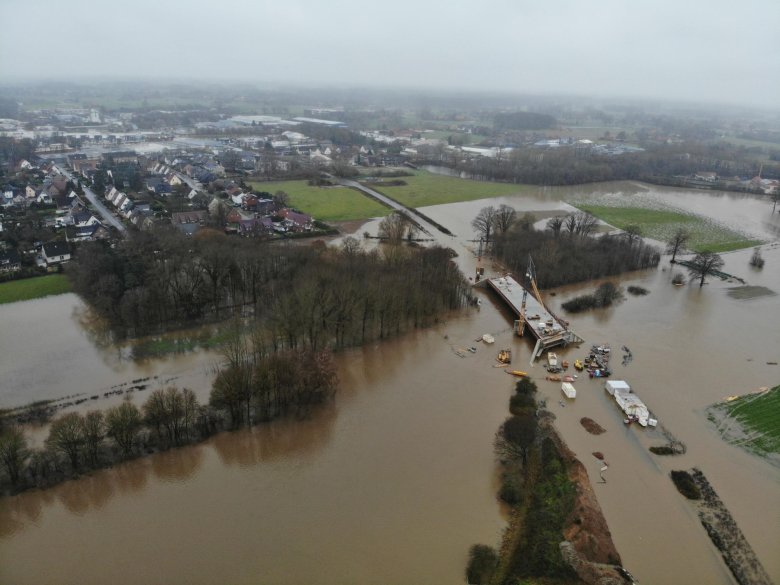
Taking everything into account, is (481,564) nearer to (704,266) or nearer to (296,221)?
(704,266)

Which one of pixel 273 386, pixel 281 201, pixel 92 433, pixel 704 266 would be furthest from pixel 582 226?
A: pixel 92 433

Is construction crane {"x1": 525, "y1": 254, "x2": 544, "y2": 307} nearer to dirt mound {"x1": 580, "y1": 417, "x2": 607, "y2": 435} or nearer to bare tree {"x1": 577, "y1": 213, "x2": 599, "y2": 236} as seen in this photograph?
bare tree {"x1": 577, "y1": 213, "x2": 599, "y2": 236}

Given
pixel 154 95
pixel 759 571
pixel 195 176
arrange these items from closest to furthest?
pixel 759 571, pixel 195 176, pixel 154 95

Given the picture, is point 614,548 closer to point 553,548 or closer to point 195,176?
point 553,548

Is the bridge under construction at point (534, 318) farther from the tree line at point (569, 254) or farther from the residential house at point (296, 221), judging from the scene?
the residential house at point (296, 221)

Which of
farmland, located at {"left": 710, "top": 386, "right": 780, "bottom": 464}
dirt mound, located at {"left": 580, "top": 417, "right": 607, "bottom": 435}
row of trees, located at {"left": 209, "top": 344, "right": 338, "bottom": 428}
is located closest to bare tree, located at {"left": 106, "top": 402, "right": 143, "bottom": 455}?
row of trees, located at {"left": 209, "top": 344, "right": 338, "bottom": 428}

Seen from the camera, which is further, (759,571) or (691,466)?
(691,466)

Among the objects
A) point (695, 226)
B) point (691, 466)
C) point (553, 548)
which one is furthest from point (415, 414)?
point (695, 226)

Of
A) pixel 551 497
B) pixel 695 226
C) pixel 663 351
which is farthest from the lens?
pixel 695 226
